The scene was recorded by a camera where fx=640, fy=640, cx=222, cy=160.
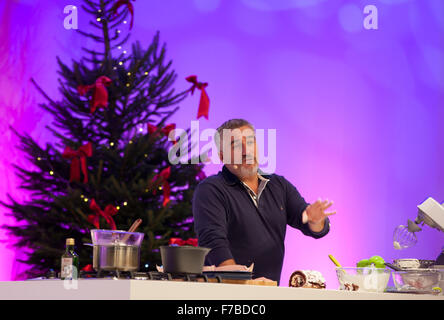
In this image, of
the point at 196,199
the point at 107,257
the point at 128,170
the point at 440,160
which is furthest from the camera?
the point at 440,160

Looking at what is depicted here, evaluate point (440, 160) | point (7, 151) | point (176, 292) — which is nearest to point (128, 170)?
point (7, 151)

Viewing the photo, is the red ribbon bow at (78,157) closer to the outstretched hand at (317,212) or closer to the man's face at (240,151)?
the man's face at (240,151)

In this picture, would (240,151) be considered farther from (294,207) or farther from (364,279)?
(364,279)

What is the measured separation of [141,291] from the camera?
140 centimetres

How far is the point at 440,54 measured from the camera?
509cm

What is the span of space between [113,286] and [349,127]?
3938mm

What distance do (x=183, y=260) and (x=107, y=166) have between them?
109 inches

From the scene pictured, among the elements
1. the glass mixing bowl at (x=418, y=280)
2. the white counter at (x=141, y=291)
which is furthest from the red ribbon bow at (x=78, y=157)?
the white counter at (x=141, y=291)

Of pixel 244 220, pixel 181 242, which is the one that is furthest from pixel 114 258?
pixel 181 242

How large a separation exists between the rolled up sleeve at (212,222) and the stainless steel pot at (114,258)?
80 cm

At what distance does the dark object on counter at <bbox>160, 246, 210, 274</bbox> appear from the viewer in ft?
5.66

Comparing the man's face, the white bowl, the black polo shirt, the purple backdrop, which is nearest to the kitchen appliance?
the white bowl

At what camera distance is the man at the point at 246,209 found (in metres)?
2.74
